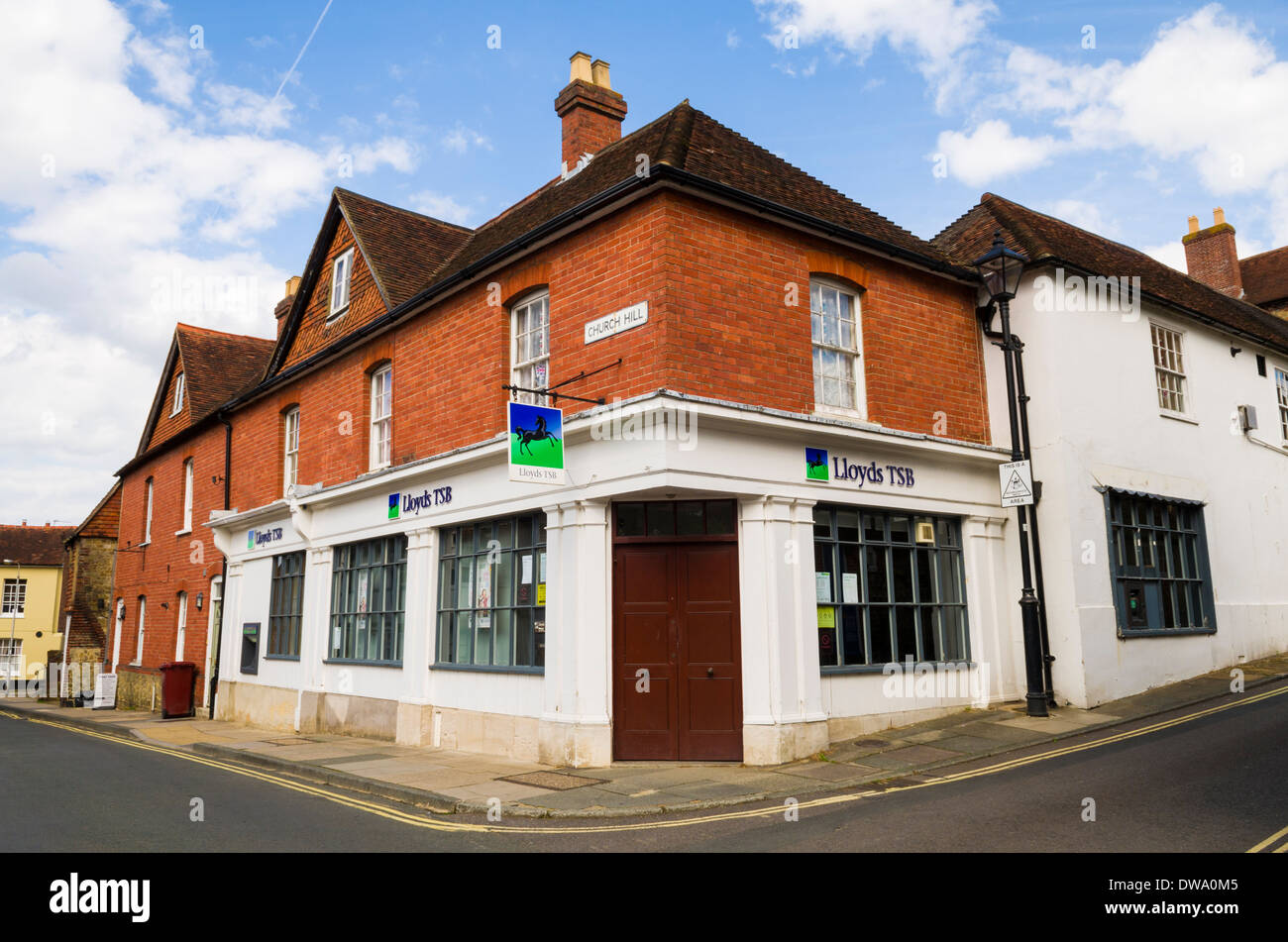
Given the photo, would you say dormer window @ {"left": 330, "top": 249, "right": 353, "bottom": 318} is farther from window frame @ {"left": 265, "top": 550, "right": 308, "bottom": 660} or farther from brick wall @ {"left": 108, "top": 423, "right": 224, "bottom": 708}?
brick wall @ {"left": 108, "top": 423, "right": 224, "bottom": 708}

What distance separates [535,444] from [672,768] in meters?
3.86

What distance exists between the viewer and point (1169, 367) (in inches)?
595

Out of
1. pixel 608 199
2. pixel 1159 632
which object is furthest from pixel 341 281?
pixel 1159 632

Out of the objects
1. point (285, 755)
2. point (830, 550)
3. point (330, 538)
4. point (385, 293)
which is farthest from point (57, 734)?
point (830, 550)

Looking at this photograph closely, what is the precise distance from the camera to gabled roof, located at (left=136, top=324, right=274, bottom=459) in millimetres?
24422

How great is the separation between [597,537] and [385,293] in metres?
7.21

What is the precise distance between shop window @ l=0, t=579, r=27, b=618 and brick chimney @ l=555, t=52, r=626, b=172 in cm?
5470

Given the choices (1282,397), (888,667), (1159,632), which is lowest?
(888,667)

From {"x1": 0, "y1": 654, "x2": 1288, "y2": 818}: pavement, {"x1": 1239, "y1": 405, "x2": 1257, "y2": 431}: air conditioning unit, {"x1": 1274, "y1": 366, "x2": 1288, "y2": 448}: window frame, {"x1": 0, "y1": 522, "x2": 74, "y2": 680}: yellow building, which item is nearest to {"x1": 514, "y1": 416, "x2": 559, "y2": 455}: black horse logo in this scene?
{"x1": 0, "y1": 654, "x2": 1288, "y2": 818}: pavement

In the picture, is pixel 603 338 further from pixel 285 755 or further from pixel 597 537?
pixel 285 755

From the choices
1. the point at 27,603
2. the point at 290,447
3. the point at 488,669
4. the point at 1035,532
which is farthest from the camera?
the point at 27,603

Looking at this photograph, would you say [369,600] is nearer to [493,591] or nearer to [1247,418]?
[493,591]

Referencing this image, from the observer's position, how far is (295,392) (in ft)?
58.8
